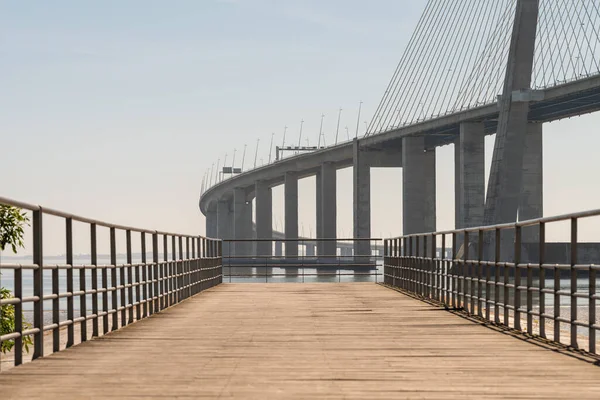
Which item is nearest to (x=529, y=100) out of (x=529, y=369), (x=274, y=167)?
(x=274, y=167)

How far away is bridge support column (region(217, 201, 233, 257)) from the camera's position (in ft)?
474

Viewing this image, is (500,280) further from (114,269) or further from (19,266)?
(19,266)

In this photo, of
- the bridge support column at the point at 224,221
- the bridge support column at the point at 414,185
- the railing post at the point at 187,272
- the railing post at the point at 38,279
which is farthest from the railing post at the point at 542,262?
the bridge support column at the point at 224,221

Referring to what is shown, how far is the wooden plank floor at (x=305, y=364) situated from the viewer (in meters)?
7.77

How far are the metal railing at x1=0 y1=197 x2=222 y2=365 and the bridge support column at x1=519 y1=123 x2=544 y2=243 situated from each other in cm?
6127

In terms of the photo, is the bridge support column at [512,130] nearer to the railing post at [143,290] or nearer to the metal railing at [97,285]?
the metal railing at [97,285]

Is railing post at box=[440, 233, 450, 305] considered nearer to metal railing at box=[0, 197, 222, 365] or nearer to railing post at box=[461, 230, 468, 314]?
railing post at box=[461, 230, 468, 314]

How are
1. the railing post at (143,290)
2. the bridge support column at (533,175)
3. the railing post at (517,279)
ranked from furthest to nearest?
the bridge support column at (533,175)
the railing post at (143,290)
the railing post at (517,279)

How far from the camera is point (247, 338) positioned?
12328mm

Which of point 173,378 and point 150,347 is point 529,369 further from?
point 150,347

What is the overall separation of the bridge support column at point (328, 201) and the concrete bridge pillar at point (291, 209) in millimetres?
7058

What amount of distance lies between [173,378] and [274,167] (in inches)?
4252

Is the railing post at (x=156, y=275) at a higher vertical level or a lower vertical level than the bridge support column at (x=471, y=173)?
lower

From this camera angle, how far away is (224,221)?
14675cm
